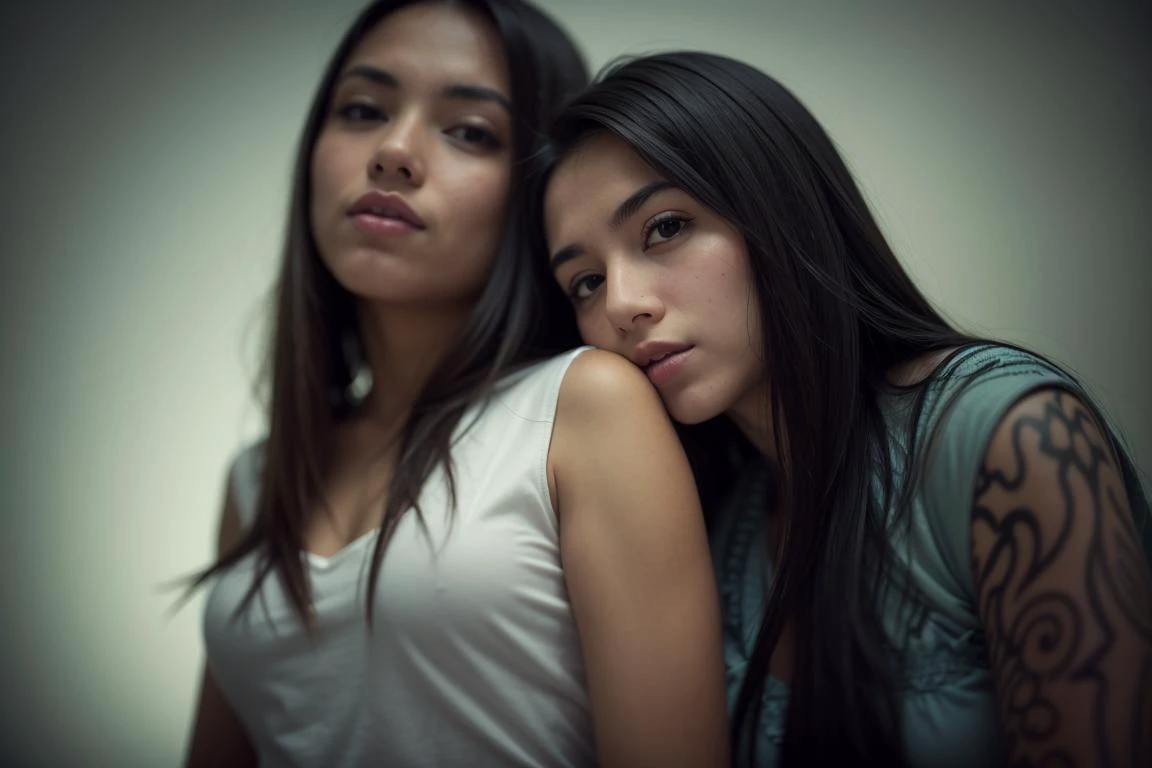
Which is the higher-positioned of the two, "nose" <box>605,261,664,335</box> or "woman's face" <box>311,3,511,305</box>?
"woman's face" <box>311,3,511,305</box>

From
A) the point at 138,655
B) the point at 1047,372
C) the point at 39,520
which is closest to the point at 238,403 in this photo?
the point at 39,520

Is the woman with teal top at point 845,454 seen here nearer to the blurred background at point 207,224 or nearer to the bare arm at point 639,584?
the bare arm at point 639,584

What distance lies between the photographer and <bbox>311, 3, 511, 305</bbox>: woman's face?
1.12 meters

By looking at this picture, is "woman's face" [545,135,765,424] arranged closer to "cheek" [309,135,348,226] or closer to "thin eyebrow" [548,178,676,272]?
"thin eyebrow" [548,178,676,272]

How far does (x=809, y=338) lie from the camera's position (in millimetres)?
925

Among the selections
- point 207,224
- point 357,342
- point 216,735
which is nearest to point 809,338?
point 357,342

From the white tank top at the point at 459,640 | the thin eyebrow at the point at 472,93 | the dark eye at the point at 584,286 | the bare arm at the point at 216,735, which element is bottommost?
the bare arm at the point at 216,735

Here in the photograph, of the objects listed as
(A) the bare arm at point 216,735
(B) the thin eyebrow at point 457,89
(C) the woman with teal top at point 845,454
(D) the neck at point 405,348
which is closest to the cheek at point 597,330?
(C) the woman with teal top at point 845,454

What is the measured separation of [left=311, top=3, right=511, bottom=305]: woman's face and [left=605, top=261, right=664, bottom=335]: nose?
0.95ft

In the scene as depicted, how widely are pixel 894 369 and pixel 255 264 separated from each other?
1478 millimetres

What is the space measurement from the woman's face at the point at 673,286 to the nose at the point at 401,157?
0.86 ft

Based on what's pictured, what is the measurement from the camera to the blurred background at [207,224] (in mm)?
1469

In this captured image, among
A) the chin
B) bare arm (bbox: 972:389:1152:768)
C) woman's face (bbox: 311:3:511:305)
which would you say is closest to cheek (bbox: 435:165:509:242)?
woman's face (bbox: 311:3:511:305)

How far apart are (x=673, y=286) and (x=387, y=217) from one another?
441 millimetres
